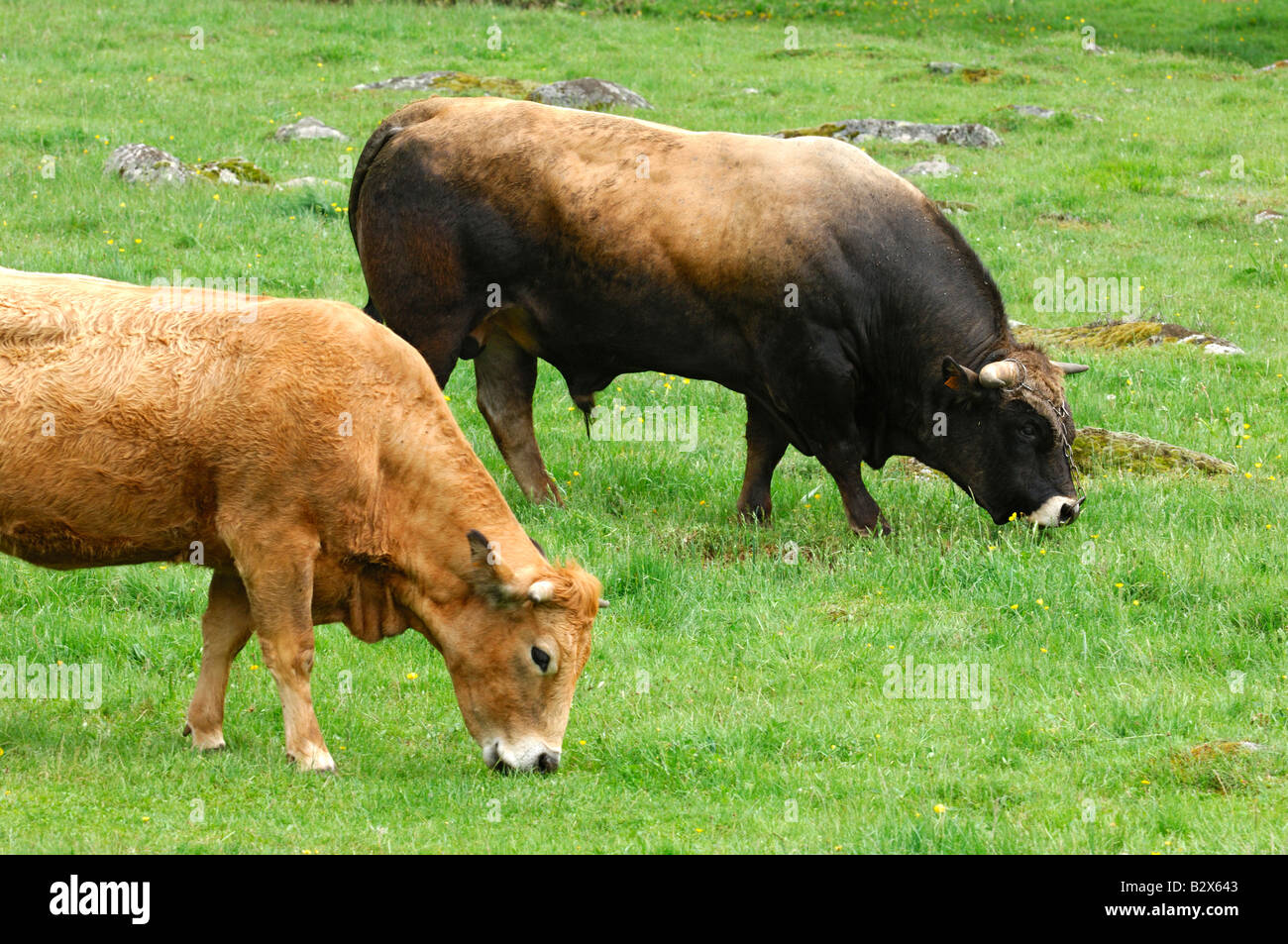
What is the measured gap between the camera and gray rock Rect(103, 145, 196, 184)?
1861 centimetres

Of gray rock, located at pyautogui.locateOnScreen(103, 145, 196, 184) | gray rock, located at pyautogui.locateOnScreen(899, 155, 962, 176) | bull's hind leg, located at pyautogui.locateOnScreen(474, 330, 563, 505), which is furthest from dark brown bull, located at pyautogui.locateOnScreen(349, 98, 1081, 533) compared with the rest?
gray rock, located at pyautogui.locateOnScreen(899, 155, 962, 176)

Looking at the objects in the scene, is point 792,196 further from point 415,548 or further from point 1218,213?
point 1218,213

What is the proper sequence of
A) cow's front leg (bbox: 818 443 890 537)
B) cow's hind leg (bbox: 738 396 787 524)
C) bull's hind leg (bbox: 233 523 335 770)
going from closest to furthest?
bull's hind leg (bbox: 233 523 335 770)
cow's front leg (bbox: 818 443 890 537)
cow's hind leg (bbox: 738 396 787 524)

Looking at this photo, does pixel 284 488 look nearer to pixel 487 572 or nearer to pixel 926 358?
pixel 487 572

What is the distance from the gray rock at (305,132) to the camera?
2220cm

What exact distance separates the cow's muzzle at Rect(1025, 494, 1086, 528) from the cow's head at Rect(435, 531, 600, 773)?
4778mm

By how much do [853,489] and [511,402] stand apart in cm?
289

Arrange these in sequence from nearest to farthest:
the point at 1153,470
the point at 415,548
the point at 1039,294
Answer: the point at 415,548
the point at 1153,470
the point at 1039,294

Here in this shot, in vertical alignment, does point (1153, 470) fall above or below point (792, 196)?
below

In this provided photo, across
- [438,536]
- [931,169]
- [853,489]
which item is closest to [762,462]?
[853,489]

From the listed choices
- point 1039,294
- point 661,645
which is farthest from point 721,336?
point 1039,294

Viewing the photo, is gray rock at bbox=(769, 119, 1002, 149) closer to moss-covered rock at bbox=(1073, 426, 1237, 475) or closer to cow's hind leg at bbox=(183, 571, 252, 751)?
moss-covered rock at bbox=(1073, 426, 1237, 475)

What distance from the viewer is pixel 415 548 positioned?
725 cm
